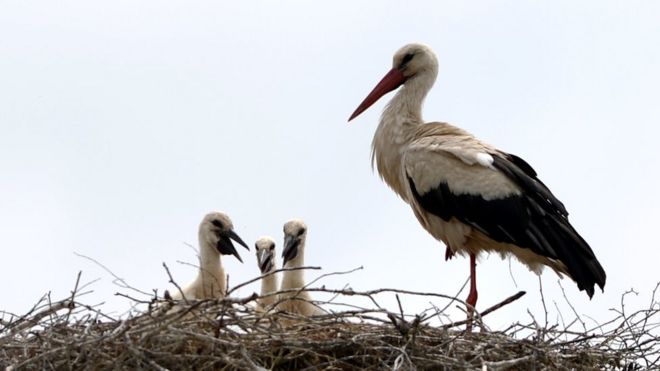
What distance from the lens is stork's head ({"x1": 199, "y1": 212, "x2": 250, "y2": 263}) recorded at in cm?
888

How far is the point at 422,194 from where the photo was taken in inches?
351

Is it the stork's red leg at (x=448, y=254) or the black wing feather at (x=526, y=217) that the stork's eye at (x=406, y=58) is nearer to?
the black wing feather at (x=526, y=217)

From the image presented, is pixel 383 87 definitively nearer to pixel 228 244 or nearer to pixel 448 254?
pixel 448 254

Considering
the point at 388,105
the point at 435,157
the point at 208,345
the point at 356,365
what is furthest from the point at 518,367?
the point at 388,105

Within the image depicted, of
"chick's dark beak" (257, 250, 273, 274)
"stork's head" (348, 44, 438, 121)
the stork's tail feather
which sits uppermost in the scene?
"stork's head" (348, 44, 438, 121)

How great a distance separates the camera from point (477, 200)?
8734mm

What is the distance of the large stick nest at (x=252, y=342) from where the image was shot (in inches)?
254

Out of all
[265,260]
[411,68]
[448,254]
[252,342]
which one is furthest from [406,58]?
[252,342]

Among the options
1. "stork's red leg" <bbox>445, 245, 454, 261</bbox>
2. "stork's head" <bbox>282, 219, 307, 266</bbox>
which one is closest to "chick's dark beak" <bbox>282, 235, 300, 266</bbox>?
"stork's head" <bbox>282, 219, 307, 266</bbox>

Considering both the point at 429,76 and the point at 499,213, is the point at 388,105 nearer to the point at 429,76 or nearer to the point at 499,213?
the point at 429,76

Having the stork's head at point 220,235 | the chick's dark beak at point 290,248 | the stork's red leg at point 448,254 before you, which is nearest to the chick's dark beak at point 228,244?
the stork's head at point 220,235

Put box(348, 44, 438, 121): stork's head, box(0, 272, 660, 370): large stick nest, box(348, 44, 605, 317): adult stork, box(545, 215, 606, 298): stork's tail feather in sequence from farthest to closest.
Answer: box(348, 44, 438, 121): stork's head
box(348, 44, 605, 317): adult stork
box(545, 215, 606, 298): stork's tail feather
box(0, 272, 660, 370): large stick nest

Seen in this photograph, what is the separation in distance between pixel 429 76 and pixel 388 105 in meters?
0.30

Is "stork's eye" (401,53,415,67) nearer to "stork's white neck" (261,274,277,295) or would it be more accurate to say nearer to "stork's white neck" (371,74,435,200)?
"stork's white neck" (371,74,435,200)
